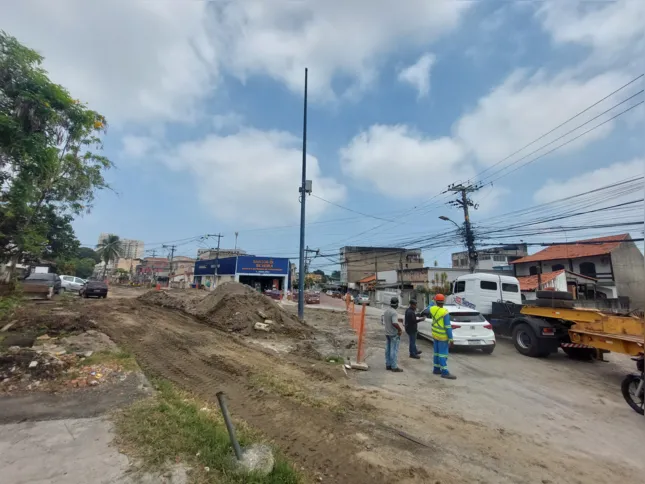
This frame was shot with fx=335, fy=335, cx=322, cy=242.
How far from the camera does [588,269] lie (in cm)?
3431

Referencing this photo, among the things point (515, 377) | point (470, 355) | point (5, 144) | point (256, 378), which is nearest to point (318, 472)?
point (256, 378)

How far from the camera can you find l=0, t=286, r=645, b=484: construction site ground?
3.84 meters

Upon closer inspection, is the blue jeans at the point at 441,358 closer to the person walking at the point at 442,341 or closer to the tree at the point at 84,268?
the person walking at the point at 442,341

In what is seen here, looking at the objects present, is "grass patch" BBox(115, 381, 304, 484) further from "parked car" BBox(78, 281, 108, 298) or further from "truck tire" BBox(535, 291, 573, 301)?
"parked car" BBox(78, 281, 108, 298)

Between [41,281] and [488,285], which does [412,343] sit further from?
[41,281]

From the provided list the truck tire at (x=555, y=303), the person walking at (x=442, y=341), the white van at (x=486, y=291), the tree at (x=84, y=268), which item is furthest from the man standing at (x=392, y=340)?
the tree at (x=84, y=268)

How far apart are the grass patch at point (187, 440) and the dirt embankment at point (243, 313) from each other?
8285 mm

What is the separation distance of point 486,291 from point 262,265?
108ft

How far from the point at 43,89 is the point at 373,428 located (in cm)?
835

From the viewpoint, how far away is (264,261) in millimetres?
43844

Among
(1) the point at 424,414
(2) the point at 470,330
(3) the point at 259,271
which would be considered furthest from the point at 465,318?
(3) the point at 259,271

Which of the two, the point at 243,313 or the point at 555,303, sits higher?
the point at 555,303

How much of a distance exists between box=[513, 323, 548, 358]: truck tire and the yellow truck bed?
801 millimetres

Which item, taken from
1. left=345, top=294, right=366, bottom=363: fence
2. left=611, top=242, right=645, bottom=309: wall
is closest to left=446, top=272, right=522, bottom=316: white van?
left=345, top=294, right=366, bottom=363: fence
